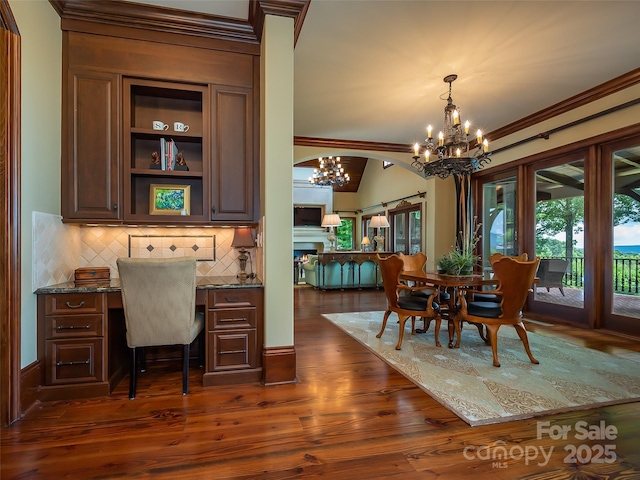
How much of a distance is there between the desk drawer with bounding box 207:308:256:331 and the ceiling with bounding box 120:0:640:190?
93.9 inches

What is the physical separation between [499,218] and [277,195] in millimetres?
4711

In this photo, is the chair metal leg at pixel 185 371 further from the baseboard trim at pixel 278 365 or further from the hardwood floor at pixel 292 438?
the baseboard trim at pixel 278 365

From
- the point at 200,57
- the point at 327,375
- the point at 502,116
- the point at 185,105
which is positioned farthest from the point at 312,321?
the point at 502,116

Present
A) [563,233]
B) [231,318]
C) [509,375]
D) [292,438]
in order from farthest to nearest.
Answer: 1. [563,233]
2. [509,375]
3. [231,318]
4. [292,438]

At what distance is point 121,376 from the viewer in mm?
2551

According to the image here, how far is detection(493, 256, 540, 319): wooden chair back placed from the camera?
2.76m

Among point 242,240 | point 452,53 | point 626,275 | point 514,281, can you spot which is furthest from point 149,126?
point 626,275

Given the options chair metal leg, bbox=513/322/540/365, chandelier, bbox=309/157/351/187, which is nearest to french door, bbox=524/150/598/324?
chair metal leg, bbox=513/322/540/365

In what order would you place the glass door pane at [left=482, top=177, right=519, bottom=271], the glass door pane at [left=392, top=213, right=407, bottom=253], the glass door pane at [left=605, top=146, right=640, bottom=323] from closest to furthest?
the glass door pane at [left=605, top=146, right=640, bottom=323] < the glass door pane at [left=482, top=177, right=519, bottom=271] < the glass door pane at [left=392, top=213, right=407, bottom=253]

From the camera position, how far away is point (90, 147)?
2492 mm

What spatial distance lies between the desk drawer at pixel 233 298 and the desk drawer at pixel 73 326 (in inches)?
30.0

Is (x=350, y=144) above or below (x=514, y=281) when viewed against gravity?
above

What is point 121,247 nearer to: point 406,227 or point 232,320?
point 232,320

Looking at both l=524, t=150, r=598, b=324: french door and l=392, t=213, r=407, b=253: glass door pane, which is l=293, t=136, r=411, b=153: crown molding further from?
l=392, t=213, r=407, b=253: glass door pane
